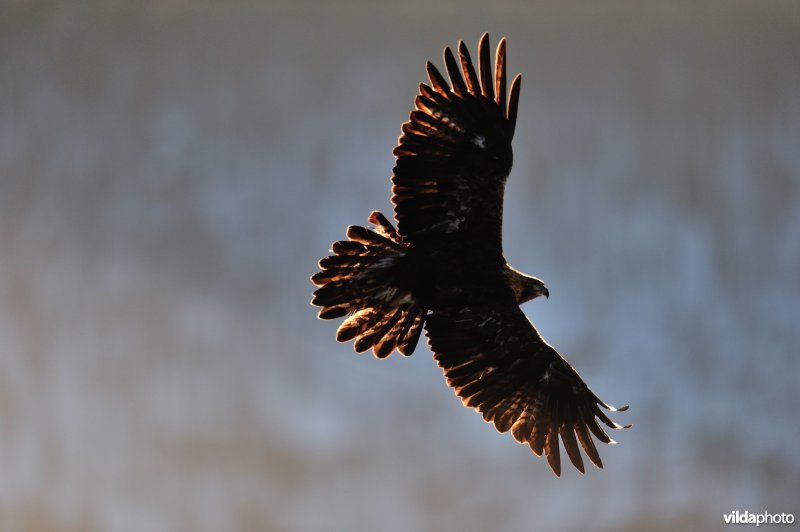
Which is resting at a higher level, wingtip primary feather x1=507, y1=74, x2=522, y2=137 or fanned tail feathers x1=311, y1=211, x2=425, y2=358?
wingtip primary feather x1=507, y1=74, x2=522, y2=137

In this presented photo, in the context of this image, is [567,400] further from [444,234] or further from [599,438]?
[444,234]

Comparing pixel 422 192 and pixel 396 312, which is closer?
pixel 422 192

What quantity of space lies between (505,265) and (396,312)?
119 centimetres

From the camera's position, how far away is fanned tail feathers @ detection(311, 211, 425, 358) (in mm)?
8969

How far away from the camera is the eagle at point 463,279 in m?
8.77

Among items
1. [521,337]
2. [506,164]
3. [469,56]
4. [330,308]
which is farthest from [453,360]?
[469,56]

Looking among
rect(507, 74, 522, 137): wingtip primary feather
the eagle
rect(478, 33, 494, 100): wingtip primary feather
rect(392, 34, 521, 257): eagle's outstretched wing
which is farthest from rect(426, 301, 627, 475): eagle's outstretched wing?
rect(478, 33, 494, 100): wingtip primary feather

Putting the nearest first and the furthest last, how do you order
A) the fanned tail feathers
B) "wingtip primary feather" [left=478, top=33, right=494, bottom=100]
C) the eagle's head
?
"wingtip primary feather" [left=478, top=33, right=494, bottom=100]
the fanned tail feathers
the eagle's head

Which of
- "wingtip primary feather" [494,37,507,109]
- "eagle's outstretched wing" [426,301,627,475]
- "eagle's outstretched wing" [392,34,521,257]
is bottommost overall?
"eagle's outstretched wing" [426,301,627,475]

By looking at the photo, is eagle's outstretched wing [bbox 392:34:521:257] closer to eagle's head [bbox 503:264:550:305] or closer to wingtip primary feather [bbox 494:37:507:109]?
wingtip primary feather [bbox 494:37:507:109]

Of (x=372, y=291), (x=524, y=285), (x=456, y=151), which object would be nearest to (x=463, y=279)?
(x=524, y=285)

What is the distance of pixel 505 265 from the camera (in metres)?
9.30

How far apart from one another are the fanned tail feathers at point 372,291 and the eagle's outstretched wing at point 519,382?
344 mm

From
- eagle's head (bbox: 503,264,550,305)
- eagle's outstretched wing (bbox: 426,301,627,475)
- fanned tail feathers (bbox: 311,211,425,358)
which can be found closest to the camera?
fanned tail feathers (bbox: 311,211,425,358)
